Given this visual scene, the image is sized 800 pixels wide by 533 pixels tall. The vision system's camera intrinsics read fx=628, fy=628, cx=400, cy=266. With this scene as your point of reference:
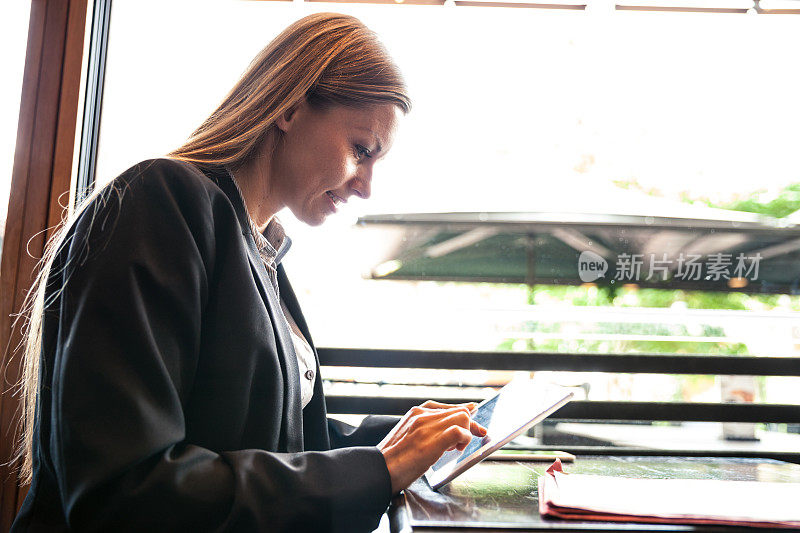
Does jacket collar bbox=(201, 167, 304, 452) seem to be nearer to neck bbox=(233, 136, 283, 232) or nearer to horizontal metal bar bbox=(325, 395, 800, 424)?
neck bbox=(233, 136, 283, 232)

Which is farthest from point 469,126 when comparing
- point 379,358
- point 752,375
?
point 752,375

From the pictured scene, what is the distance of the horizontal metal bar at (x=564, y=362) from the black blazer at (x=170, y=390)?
2.32 feet

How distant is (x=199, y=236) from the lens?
2.59 feet

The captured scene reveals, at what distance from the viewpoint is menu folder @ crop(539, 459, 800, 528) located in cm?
72

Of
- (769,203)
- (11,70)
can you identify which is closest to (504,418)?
(769,203)

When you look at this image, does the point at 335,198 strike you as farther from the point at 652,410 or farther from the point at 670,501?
the point at 652,410

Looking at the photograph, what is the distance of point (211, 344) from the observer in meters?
0.79

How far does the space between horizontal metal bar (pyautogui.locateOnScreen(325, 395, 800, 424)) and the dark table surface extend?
0.78ft

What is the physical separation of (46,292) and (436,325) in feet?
3.28

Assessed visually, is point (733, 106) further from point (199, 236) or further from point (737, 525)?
point (199, 236)

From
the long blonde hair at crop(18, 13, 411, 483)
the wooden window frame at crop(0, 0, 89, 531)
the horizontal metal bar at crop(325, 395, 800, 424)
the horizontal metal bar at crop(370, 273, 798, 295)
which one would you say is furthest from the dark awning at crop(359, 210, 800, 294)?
the wooden window frame at crop(0, 0, 89, 531)

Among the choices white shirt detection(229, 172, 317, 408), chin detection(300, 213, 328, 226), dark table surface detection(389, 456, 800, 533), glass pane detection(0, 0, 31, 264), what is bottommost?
dark table surface detection(389, 456, 800, 533)

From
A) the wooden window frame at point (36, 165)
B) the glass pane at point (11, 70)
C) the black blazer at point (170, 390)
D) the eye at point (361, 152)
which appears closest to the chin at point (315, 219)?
the eye at point (361, 152)

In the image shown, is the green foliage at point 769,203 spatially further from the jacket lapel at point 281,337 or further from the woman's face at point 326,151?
the jacket lapel at point 281,337
